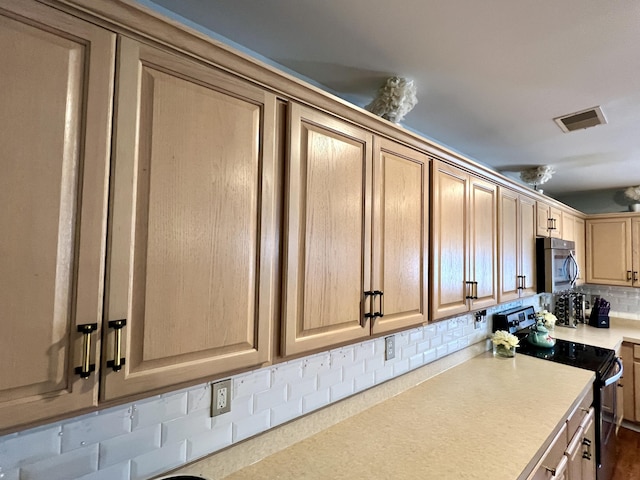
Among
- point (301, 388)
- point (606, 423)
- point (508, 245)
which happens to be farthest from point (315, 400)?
point (606, 423)

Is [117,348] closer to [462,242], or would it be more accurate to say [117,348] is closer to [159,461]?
[159,461]

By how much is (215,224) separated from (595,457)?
268cm

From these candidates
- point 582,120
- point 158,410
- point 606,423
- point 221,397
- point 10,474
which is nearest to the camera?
point 10,474

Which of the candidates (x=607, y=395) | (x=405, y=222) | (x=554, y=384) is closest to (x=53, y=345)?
(x=405, y=222)

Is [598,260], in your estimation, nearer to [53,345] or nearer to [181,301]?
[181,301]

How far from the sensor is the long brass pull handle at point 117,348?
0.65 meters

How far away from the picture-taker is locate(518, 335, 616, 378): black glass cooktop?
2137 mm

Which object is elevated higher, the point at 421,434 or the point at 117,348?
the point at 117,348

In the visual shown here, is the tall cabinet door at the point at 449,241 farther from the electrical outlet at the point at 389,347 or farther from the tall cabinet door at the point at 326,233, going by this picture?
the tall cabinet door at the point at 326,233

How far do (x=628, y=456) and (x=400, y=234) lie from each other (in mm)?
3340

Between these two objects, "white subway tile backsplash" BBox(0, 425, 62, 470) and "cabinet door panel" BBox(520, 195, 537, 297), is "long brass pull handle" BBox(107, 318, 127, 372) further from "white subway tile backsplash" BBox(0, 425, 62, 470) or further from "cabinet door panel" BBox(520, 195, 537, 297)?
"cabinet door panel" BBox(520, 195, 537, 297)

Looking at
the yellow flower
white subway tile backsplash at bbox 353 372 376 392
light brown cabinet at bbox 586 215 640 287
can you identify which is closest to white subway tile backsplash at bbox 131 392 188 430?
white subway tile backsplash at bbox 353 372 376 392

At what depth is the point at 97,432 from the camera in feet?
2.75

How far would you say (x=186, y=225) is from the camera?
775mm
